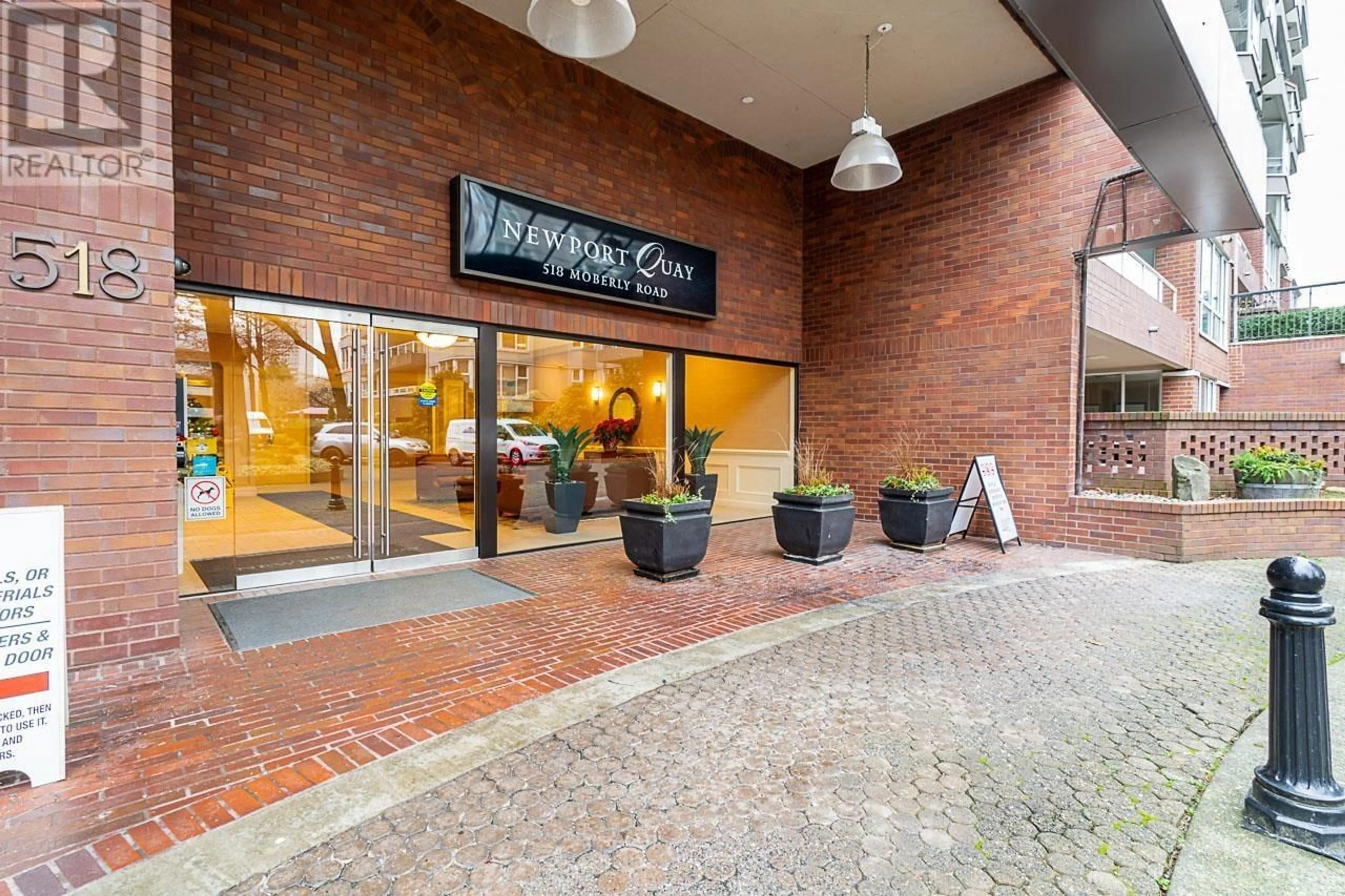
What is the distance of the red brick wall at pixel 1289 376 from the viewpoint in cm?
1345

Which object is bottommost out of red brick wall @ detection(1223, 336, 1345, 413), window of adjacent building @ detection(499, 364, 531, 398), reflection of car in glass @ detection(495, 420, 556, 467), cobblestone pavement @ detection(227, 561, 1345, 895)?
cobblestone pavement @ detection(227, 561, 1345, 895)

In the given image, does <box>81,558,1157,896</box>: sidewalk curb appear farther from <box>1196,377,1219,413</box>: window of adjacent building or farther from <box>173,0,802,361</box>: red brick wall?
<box>1196,377,1219,413</box>: window of adjacent building

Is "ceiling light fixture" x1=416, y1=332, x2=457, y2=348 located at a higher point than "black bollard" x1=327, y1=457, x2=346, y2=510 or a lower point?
higher

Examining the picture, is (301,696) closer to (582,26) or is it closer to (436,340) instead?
(436,340)

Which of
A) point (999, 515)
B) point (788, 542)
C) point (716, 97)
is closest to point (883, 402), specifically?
point (999, 515)

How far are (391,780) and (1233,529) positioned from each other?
820 centimetres

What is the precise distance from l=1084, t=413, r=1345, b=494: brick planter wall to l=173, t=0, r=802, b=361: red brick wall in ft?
18.5

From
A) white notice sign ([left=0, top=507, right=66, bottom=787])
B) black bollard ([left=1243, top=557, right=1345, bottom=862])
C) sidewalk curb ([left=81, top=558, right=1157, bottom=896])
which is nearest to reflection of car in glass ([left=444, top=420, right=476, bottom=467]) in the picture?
sidewalk curb ([left=81, top=558, right=1157, bottom=896])

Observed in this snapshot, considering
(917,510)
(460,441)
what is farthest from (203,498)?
(917,510)

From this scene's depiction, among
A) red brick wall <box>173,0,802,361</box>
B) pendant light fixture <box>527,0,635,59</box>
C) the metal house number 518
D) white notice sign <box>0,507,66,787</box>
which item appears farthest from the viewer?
red brick wall <box>173,0,802,361</box>

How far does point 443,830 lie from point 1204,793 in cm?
278

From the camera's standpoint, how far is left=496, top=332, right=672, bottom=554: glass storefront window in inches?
288

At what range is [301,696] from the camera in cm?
313

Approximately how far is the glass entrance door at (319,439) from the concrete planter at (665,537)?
74.9 inches
